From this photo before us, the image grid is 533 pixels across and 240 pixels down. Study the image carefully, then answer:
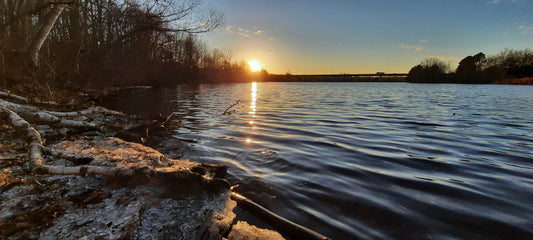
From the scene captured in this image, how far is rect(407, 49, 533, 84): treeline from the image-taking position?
7812 cm

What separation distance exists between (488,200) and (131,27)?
18278 mm

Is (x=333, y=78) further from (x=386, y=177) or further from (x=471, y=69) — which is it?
(x=386, y=177)

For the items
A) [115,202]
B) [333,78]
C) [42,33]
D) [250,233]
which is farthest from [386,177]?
[333,78]

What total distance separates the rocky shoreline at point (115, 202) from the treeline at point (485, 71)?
9745 cm

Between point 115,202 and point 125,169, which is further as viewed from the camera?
point 125,169

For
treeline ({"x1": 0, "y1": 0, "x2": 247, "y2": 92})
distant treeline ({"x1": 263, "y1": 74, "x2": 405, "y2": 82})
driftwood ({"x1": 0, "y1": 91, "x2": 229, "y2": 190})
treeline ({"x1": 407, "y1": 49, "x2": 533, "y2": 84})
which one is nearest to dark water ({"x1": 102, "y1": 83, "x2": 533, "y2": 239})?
driftwood ({"x1": 0, "y1": 91, "x2": 229, "y2": 190})

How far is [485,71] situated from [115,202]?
115 meters

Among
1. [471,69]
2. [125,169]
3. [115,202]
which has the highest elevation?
[471,69]

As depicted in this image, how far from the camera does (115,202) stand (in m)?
2.62

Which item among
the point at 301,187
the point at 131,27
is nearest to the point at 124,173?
the point at 301,187

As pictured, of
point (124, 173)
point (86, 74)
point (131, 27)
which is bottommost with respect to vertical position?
point (124, 173)

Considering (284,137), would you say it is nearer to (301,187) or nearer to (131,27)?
(301,187)

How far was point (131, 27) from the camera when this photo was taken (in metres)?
15.5

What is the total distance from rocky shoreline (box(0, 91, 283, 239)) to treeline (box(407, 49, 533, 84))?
9745cm
